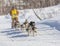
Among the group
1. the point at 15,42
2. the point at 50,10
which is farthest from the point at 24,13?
the point at 15,42

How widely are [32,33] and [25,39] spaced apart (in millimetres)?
1145

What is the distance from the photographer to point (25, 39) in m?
12.1

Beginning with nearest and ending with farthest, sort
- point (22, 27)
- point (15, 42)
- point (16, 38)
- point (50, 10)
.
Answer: point (15, 42) < point (16, 38) < point (22, 27) < point (50, 10)

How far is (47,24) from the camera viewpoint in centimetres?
1700

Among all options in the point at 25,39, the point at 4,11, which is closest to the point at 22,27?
the point at 25,39

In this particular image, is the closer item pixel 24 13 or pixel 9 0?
pixel 24 13

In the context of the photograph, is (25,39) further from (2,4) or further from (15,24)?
(2,4)

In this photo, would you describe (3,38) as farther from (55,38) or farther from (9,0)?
(9,0)

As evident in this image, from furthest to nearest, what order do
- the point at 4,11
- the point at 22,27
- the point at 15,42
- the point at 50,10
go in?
the point at 4,11
the point at 50,10
the point at 22,27
the point at 15,42

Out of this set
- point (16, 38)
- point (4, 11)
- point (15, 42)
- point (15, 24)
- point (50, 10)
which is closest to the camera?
point (15, 42)

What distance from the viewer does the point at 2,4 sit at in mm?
33250

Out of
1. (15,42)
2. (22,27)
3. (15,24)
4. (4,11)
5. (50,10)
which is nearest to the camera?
(15,42)

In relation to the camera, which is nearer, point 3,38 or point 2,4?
point 3,38

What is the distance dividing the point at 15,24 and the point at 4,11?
16192 mm
